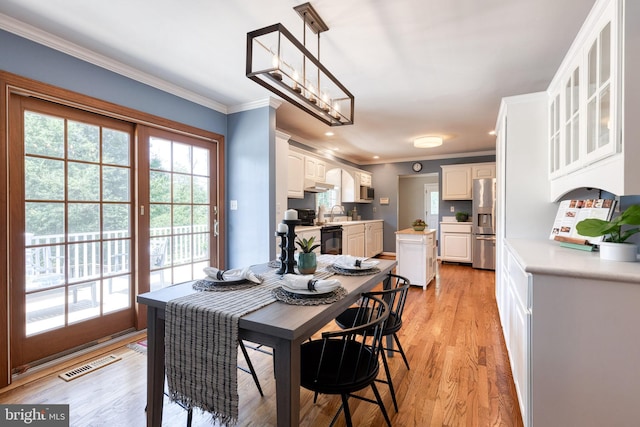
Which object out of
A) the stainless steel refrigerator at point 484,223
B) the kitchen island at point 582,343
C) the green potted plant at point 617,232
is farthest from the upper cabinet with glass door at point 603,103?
the stainless steel refrigerator at point 484,223

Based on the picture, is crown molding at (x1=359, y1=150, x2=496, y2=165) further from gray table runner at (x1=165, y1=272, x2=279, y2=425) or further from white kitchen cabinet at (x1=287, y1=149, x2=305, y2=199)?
gray table runner at (x1=165, y1=272, x2=279, y2=425)

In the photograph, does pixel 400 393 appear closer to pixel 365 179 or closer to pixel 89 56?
pixel 89 56

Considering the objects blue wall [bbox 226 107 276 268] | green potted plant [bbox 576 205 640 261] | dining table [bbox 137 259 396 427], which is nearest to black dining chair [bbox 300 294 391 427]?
dining table [bbox 137 259 396 427]

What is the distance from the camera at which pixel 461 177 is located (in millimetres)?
6277

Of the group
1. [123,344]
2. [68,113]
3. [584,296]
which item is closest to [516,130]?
[584,296]

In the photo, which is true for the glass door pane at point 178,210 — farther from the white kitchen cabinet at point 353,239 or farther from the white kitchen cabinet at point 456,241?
the white kitchen cabinet at point 456,241

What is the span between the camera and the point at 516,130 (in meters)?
2.62

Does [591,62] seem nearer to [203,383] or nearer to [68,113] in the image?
[203,383]

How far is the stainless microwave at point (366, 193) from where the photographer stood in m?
7.04

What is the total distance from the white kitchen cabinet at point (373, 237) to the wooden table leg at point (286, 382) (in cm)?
549

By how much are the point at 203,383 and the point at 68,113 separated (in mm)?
2370

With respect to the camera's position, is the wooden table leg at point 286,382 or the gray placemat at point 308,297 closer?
the wooden table leg at point 286,382

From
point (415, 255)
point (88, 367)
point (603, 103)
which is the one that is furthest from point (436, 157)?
point (88, 367)

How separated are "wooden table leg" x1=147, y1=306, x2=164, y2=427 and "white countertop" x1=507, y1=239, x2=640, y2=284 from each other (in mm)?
1816
